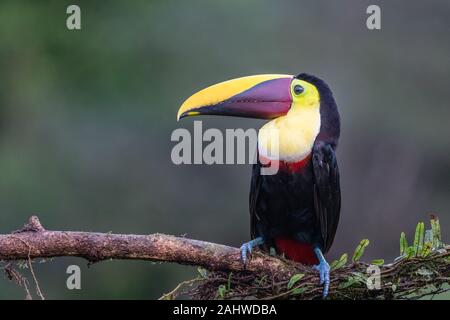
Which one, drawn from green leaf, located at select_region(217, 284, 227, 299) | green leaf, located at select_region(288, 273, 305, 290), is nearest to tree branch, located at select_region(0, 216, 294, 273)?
green leaf, located at select_region(217, 284, 227, 299)

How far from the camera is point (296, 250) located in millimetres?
5211

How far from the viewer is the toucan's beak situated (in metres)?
5.12

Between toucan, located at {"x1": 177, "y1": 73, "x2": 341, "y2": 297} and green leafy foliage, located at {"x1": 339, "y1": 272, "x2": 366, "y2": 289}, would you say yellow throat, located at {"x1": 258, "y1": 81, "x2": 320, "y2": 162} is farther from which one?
green leafy foliage, located at {"x1": 339, "y1": 272, "x2": 366, "y2": 289}

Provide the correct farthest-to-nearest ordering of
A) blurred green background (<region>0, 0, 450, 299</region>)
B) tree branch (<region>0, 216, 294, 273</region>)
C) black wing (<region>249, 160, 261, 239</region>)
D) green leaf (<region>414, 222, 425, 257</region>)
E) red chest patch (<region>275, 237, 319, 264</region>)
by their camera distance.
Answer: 1. blurred green background (<region>0, 0, 450, 299</region>)
2. red chest patch (<region>275, 237, 319, 264</region>)
3. black wing (<region>249, 160, 261, 239</region>)
4. green leaf (<region>414, 222, 425, 257</region>)
5. tree branch (<region>0, 216, 294, 273</region>)

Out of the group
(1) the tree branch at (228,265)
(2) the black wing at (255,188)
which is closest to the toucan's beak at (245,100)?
(2) the black wing at (255,188)

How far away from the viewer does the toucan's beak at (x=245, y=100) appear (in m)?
5.12

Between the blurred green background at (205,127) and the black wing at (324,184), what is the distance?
3484mm

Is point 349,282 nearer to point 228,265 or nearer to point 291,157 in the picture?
point 228,265

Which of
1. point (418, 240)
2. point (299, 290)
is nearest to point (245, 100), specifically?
point (299, 290)

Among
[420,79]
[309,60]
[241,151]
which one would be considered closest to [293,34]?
[309,60]

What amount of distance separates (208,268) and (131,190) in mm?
4733

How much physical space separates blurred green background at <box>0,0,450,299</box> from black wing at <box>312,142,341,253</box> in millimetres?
3484

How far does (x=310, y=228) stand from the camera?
5062 mm

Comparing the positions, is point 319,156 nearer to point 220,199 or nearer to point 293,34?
point 220,199
